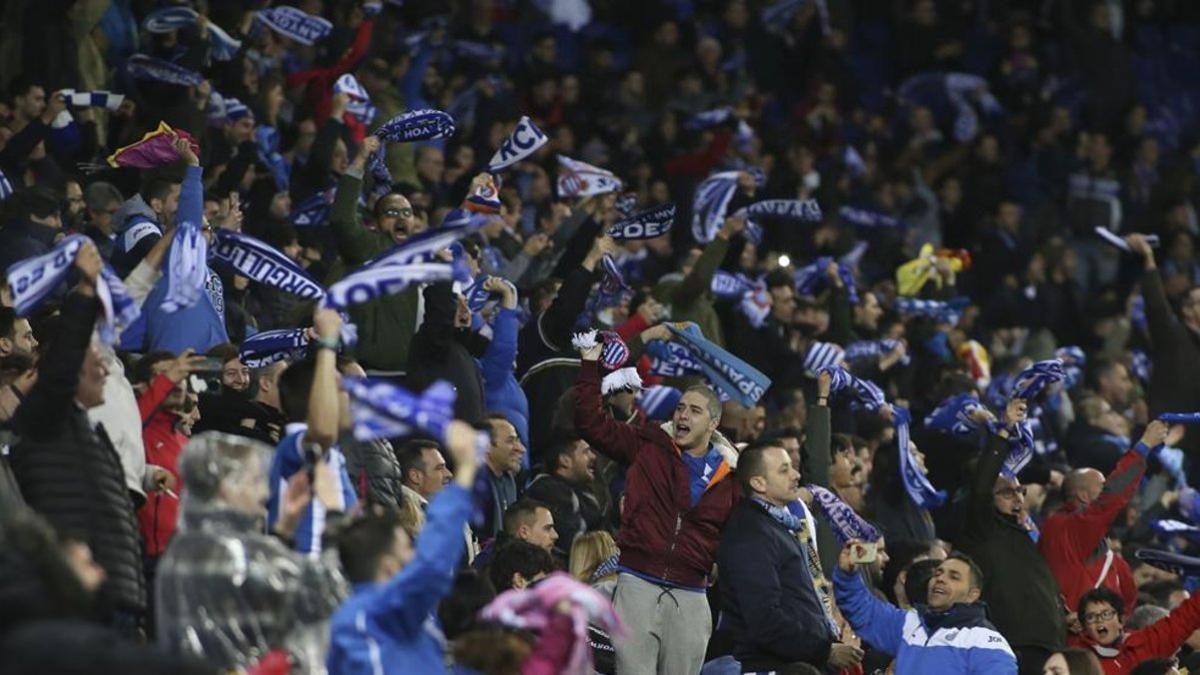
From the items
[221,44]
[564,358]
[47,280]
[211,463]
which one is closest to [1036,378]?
[564,358]

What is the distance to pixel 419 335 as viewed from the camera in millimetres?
11047

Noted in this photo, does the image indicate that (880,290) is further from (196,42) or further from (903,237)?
(196,42)

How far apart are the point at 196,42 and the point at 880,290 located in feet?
18.6

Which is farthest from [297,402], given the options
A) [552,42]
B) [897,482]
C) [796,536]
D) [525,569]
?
[552,42]

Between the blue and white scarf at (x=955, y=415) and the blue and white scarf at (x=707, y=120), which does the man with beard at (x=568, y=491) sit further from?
the blue and white scarf at (x=707, y=120)

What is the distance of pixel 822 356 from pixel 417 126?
11.2 ft

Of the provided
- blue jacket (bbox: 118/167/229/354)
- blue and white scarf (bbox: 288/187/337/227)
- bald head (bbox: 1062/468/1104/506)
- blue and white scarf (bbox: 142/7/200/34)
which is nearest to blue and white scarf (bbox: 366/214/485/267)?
blue jacket (bbox: 118/167/229/354)

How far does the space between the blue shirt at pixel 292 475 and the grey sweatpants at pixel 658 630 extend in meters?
2.53

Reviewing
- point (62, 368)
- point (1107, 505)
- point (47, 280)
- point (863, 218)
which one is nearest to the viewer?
point (62, 368)

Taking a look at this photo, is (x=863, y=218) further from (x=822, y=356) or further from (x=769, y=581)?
(x=769, y=581)

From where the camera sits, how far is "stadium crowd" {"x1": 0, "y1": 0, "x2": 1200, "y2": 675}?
6695 millimetres

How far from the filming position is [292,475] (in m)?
7.51

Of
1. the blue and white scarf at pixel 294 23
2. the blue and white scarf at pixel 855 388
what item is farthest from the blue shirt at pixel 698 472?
the blue and white scarf at pixel 294 23

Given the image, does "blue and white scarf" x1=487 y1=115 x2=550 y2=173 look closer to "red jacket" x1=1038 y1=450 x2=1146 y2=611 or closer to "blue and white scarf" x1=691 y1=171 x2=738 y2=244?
"blue and white scarf" x1=691 y1=171 x2=738 y2=244
